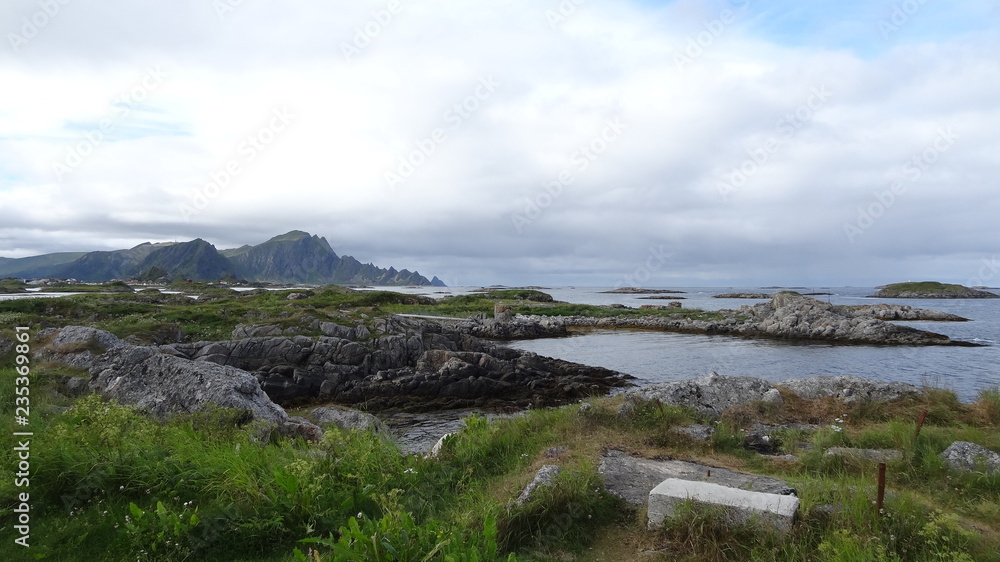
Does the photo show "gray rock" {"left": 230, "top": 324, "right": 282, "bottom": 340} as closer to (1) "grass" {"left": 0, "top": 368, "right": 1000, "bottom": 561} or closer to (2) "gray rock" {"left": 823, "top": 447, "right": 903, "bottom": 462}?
(1) "grass" {"left": 0, "top": 368, "right": 1000, "bottom": 561}

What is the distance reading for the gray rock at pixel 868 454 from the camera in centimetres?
780

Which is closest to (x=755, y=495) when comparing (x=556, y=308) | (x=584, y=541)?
(x=584, y=541)

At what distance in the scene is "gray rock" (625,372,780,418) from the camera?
13469 mm

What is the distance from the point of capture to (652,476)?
23.3 ft

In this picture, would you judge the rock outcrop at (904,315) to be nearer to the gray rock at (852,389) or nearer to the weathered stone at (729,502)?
the gray rock at (852,389)

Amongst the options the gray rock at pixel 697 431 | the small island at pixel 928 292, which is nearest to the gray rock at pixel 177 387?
the gray rock at pixel 697 431

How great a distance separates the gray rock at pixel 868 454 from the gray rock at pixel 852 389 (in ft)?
18.3

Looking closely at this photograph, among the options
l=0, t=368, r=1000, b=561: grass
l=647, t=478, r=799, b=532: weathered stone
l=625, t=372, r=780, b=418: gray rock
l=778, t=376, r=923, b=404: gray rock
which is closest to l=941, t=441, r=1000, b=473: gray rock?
l=0, t=368, r=1000, b=561: grass

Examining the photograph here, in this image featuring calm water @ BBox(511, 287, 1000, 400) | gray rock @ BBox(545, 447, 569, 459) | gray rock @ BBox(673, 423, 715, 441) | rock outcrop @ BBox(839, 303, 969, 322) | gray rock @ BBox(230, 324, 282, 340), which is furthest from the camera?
rock outcrop @ BBox(839, 303, 969, 322)

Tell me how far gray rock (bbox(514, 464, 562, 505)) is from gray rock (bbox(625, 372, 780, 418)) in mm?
7104

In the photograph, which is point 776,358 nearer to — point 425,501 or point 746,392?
point 746,392

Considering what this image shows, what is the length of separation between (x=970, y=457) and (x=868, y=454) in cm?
130

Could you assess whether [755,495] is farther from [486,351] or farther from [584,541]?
[486,351]

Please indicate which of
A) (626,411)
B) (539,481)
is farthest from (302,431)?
(626,411)
